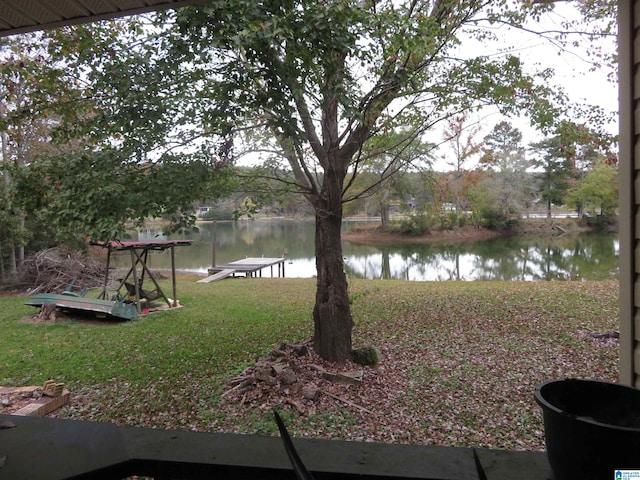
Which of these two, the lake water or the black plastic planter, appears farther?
the lake water

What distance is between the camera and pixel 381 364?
13.8 ft

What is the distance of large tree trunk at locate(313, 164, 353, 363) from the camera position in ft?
13.3

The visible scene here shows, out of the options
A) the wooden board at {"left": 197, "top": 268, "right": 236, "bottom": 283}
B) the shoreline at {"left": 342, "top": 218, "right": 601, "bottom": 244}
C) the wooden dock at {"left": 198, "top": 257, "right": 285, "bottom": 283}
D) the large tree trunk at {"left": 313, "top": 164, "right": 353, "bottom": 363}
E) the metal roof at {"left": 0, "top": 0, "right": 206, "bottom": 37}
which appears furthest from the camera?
the shoreline at {"left": 342, "top": 218, "right": 601, "bottom": 244}

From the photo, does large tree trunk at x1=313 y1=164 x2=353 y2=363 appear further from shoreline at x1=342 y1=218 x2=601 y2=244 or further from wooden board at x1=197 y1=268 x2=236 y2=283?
shoreline at x1=342 y1=218 x2=601 y2=244

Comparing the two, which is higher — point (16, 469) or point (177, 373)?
point (16, 469)

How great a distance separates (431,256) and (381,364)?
11.8 meters

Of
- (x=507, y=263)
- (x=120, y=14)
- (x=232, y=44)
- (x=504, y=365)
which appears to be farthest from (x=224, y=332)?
(x=507, y=263)

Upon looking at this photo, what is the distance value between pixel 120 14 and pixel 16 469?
148cm

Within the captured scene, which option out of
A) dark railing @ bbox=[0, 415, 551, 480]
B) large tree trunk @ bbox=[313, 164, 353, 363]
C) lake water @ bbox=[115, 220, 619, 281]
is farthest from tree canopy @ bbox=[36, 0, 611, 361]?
lake water @ bbox=[115, 220, 619, 281]

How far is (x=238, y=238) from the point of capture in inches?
896

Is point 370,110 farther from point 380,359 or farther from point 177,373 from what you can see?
point 177,373

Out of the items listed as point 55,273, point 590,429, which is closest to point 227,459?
point 590,429

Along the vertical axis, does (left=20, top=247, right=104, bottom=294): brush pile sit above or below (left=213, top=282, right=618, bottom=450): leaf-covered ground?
above

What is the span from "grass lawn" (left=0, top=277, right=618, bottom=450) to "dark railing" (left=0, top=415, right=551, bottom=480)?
201cm
